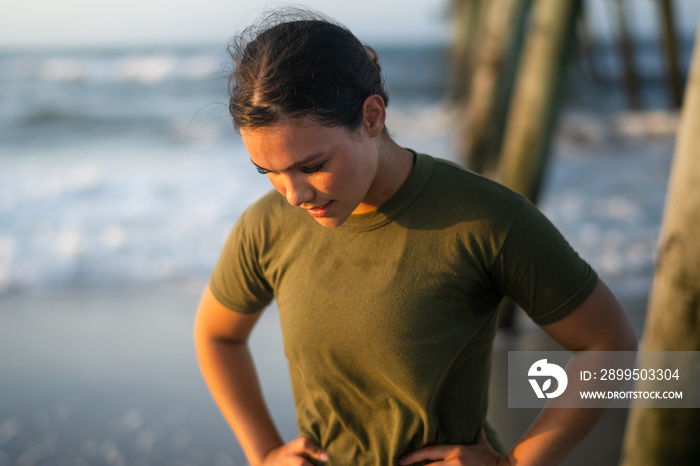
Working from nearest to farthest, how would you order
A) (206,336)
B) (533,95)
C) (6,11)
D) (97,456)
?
(206,336), (97,456), (533,95), (6,11)

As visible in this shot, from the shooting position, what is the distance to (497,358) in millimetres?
3809

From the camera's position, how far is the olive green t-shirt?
1.27m

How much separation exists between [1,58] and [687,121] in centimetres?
2319

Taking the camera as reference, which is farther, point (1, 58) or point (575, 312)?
point (1, 58)

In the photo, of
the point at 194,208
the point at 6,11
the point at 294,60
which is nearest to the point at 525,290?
the point at 294,60

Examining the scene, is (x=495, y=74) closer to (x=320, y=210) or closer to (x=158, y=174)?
(x=158, y=174)

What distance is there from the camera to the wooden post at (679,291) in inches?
67.8

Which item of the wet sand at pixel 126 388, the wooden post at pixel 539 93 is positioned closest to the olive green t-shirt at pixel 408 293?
the wet sand at pixel 126 388

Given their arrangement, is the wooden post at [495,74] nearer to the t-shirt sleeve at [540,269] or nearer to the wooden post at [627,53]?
the t-shirt sleeve at [540,269]

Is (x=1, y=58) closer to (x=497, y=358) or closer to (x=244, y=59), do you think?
(x=497, y=358)

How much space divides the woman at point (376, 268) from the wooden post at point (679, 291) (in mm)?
472

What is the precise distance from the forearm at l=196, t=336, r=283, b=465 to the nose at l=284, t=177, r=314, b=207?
1.97 ft

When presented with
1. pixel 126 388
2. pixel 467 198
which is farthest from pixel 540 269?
pixel 126 388

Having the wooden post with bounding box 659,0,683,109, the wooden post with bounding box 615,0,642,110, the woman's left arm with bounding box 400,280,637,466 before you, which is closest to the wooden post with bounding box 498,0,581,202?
the woman's left arm with bounding box 400,280,637,466
